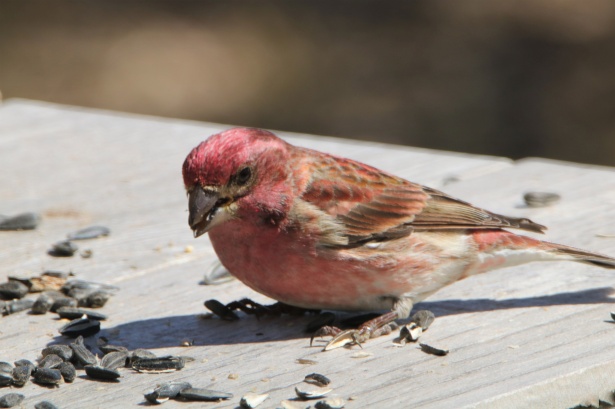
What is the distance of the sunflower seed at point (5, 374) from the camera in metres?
3.81

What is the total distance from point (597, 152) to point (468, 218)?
301 inches

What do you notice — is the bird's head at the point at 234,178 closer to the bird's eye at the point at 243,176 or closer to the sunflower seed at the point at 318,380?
the bird's eye at the point at 243,176

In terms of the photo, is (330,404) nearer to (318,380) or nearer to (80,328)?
(318,380)

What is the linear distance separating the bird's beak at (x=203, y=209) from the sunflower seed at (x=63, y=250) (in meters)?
1.25

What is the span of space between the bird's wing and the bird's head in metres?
0.17

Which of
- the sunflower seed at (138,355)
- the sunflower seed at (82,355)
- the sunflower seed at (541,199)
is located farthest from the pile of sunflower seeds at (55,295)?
the sunflower seed at (541,199)

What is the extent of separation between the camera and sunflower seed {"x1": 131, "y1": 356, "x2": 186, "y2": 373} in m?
3.93

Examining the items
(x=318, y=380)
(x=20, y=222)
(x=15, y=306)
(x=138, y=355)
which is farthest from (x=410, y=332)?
(x=20, y=222)

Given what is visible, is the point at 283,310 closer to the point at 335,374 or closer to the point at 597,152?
the point at 335,374

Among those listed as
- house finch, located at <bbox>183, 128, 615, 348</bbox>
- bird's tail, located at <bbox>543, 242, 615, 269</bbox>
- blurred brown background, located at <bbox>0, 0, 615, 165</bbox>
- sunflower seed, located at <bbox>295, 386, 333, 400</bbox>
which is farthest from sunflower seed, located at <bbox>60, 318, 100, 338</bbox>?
blurred brown background, located at <bbox>0, 0, 615, 165</bbox>

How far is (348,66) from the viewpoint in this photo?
547 inches

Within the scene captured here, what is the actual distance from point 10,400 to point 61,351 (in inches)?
14.7

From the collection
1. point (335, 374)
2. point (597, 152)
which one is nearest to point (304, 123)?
point (597, 152)

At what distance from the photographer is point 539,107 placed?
12680 mm
